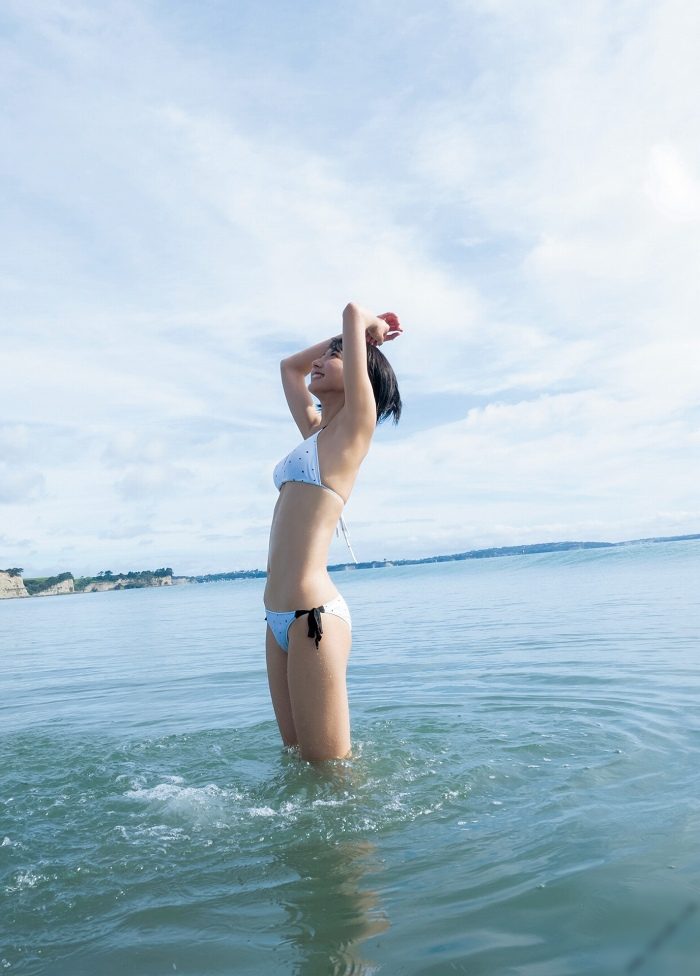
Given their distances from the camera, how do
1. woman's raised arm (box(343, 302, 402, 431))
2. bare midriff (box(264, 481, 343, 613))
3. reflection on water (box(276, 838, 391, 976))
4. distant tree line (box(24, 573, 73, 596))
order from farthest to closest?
1. distant tree line (box(24, 573, 73, 596))
2. bare midriff (box(264, 481, 343, 613))
3. woman's raised arm (box(343, 302, 402, 431))
4. reflection on water (box(276, 838, 391, 976))

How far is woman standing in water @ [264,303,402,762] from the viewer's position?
389cm

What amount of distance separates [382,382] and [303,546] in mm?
1159

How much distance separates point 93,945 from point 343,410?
2763 mm

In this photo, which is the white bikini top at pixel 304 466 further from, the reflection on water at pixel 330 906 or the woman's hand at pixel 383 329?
the reflection on water at pixel 330 906

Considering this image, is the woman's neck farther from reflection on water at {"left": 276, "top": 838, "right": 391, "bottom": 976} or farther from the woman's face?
reflection on water at {"left": 276, "top": 838, "right": 391, "bottom": 976}

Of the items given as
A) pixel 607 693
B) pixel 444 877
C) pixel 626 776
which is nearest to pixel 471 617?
pixel 607 693

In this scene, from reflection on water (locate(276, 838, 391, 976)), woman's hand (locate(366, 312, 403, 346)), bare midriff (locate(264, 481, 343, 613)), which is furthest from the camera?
woman's hand (locate(366, 312, 403, 346))

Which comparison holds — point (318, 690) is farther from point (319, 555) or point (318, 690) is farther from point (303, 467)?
point (303, 467)

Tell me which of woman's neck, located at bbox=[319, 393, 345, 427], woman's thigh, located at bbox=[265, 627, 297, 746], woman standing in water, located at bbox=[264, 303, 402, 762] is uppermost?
woman's neck, located at bbox=[319, 393, 345, 427]

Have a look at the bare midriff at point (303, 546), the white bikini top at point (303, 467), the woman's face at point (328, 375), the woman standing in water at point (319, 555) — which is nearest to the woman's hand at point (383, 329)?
the woman standing in water at point (319, 555)

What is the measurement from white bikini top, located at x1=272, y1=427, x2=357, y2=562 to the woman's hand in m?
0.67

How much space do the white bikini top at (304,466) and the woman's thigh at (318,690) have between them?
0.79 metres

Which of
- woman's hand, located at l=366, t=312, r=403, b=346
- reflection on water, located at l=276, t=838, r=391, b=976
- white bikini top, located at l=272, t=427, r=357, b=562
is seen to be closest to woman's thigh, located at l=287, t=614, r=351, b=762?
reflection on water, located at l=276, t=838, r=391, b=976

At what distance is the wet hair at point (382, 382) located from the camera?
4.32 meters
